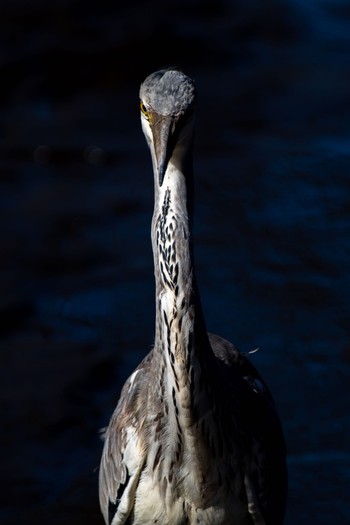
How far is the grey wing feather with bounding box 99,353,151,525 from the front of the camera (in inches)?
173

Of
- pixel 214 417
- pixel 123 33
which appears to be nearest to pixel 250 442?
pixel 214 417

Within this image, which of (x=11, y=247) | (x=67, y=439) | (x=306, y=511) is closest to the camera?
(x=306, y=511)

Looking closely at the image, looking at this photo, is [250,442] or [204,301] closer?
[250,442]

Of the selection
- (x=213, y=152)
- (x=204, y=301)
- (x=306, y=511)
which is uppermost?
(x=213, y=152)

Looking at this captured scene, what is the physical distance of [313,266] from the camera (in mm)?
6887

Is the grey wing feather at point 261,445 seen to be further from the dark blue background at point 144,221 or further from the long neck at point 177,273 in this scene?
the dark blue background at point 144,221

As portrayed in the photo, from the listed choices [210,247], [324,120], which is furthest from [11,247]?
[324,120]

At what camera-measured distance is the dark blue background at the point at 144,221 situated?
5801 millimetres

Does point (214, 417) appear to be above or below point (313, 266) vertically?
below

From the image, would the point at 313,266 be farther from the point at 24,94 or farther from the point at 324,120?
the point at 24,94

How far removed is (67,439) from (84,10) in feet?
15.0

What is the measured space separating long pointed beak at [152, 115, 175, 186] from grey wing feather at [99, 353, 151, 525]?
101 cm

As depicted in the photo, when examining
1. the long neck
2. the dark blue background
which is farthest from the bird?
the dark blue background

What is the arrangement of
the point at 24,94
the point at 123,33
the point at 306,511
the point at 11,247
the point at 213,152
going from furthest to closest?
the point at 123,33
the point at 24,94
the point at 213,152
the point at 11,247
the point at 306,511
